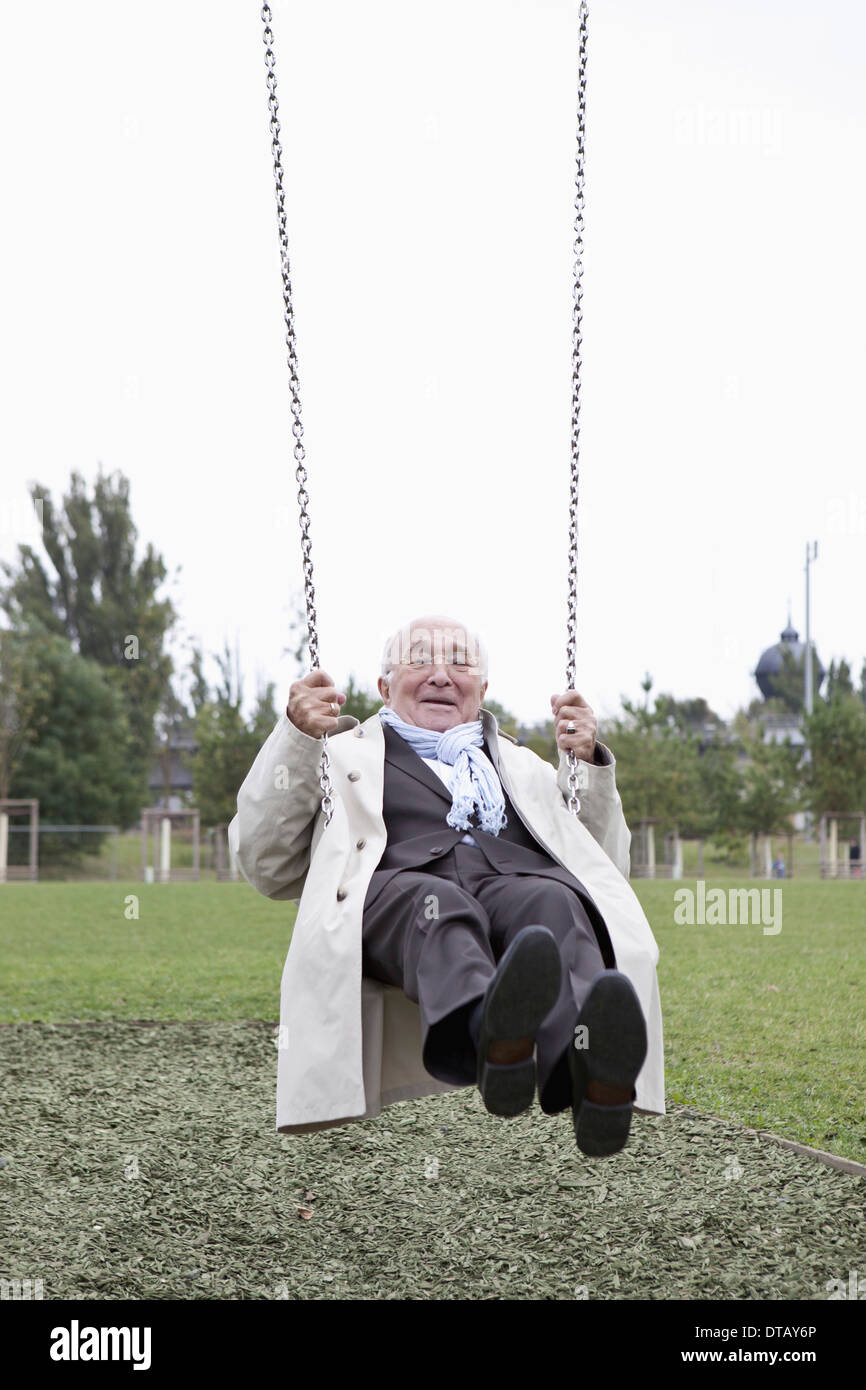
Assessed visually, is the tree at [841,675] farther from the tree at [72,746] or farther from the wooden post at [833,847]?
the tree at [72,746]

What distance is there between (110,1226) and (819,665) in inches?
2684

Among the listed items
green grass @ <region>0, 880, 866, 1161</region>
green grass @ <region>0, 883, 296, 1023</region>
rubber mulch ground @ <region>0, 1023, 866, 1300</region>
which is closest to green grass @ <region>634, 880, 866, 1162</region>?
green grass @ <region>0, 880, 866, 1161</region>

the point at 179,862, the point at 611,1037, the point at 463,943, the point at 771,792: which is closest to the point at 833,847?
the point at 771,792

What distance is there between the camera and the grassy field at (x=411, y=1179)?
12.1ft

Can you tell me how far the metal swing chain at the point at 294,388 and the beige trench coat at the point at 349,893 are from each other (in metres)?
0.10

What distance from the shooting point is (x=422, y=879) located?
3.34m

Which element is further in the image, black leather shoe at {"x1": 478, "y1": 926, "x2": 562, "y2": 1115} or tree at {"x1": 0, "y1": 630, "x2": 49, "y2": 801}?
tree at {"x1": 0, "y1": 630, "x2": 49, "y2": 801}

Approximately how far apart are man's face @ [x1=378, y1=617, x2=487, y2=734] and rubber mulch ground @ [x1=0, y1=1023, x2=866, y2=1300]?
156 cm

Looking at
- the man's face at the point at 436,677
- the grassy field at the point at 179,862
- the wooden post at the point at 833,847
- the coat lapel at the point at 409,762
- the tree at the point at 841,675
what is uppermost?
the tree at the point at 841,675

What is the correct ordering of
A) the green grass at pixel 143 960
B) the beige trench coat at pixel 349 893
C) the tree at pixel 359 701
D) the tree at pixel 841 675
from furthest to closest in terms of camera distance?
the tree at pixel 841 675 → the tree at pixel 359 701 → the green grass at pixel 143 960 → the beige trench coat at pixel 349 893

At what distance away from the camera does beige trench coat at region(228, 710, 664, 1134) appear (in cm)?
Result: 326

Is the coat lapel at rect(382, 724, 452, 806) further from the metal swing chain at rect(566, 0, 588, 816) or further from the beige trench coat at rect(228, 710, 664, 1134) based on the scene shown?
the metal swing chain at rect(566, 0, 588, 816)

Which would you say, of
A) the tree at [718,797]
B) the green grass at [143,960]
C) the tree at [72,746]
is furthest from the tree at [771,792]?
the green grass at [143,960]
